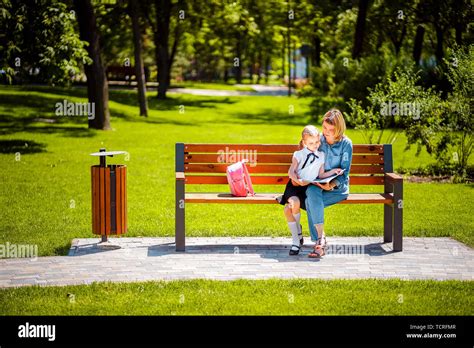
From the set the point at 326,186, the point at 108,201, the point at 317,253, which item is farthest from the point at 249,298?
the point at 108,201

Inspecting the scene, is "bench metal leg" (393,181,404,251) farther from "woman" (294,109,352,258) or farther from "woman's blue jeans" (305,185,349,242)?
"woman's blue jeans" (305,185,349,242)

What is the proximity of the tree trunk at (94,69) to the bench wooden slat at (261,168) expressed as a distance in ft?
44.1

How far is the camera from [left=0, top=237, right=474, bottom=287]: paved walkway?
763 cm

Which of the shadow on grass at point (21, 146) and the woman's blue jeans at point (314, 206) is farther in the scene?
the shadow on grass at point (21, 146)

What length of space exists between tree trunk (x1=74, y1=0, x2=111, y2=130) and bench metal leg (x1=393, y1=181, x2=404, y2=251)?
48.2 ft

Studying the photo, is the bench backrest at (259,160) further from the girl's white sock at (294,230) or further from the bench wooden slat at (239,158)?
the girl's white sock at (294,230)

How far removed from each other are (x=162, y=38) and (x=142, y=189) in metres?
26.1

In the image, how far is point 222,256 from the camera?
845 centimetres

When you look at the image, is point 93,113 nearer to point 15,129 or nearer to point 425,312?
point 15,129

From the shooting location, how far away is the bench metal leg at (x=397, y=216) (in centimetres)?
869

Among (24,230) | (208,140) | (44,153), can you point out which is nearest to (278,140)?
(208,140)

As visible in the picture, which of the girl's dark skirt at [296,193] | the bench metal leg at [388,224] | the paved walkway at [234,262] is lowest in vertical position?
the paved walkway at [234,262]

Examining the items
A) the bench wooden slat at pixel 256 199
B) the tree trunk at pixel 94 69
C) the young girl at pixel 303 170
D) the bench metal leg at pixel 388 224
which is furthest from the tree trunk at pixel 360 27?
the young girl at pixel 303 170

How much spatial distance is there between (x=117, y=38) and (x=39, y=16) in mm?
24799
